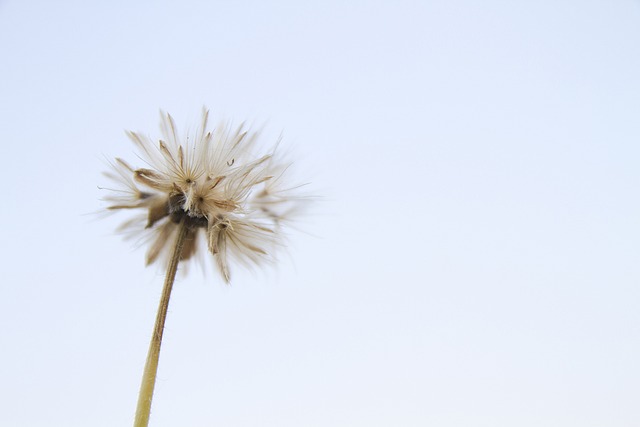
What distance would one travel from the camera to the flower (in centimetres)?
356

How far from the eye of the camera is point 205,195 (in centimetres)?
356

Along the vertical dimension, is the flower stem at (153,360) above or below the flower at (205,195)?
below

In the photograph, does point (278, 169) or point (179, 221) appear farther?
point (278, 169)

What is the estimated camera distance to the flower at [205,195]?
3.56 m

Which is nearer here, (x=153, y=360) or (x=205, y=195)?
(x=153, y=360)

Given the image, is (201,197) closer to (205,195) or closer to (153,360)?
(205,195)

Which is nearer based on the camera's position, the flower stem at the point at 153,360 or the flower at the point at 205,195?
the flower stem at the point at 153,360

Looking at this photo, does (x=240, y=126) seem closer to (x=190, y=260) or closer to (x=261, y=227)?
(x=261, y=227)

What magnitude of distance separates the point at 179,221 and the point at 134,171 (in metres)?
0.39

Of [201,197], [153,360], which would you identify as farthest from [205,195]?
[153,360]

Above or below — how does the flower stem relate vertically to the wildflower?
below

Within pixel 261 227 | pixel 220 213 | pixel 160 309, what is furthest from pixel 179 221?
pixel 160 309

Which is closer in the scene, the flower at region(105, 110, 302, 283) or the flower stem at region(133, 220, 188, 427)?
the flower stem at region(133, 220, 188, 427)

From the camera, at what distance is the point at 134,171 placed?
3.53 m
